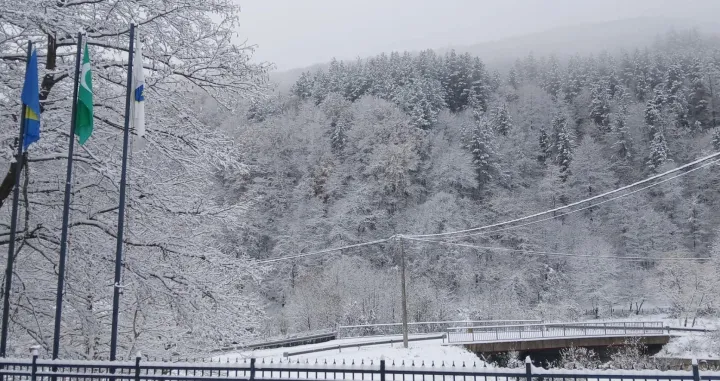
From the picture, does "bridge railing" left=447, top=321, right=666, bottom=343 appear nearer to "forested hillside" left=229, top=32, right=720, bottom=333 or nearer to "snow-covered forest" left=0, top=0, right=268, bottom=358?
"forested hillside" left=229, top=32, right=720, bottom=333

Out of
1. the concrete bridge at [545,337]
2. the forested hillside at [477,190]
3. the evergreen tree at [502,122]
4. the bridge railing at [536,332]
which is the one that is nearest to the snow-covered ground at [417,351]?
the concrete bridge at [545,337]

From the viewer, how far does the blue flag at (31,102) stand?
9133mm

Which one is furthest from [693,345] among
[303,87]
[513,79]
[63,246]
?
[513,79]

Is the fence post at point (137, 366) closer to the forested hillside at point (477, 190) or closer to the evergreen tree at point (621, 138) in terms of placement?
the forested hillside at point (477, 190)

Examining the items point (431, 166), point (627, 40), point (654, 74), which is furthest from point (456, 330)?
point (627, 40)

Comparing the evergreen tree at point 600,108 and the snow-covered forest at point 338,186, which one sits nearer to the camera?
the snow-covered forest at point 338,186

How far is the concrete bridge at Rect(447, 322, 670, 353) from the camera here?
35619 mm

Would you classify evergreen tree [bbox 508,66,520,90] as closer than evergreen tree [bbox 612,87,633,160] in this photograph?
No

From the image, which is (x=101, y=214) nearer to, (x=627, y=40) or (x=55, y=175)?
(x=55, y=175)

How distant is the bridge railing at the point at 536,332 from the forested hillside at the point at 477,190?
8908 mm

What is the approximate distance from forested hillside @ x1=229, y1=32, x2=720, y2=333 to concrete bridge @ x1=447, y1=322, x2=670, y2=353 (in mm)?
9732

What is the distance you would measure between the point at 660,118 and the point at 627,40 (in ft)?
406

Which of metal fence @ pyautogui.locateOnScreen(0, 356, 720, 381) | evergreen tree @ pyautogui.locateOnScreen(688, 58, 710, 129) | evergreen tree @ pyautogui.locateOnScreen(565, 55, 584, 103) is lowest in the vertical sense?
metal fence @ pyautogui.locateOnScreen(0, 356, 720, 381)

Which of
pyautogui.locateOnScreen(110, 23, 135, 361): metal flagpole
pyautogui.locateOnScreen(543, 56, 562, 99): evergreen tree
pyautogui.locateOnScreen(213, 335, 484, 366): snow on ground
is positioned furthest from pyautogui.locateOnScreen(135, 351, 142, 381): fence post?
pyautogui.locateOnScreen(543, 56, 562, 99): evergreen tree
